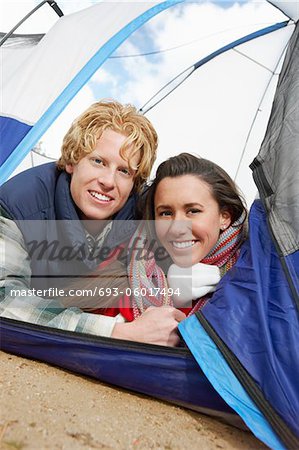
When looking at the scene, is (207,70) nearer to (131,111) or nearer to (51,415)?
(131,111)

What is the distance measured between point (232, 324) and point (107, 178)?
657mm

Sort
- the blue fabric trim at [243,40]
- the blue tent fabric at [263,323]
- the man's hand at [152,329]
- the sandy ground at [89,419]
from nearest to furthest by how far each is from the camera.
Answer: the sandy ground at [89,419] → the blue tent fabric at [263,323] → the man's hand at [152,329] → the blue fabric trim at [243,40]

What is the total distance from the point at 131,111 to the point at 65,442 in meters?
1.14

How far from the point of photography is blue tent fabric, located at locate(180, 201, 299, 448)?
42.0 inches

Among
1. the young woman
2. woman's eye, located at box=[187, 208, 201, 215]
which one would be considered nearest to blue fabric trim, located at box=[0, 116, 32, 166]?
the young woman

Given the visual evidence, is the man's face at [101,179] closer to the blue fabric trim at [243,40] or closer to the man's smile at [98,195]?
the man's smile at [98,195]

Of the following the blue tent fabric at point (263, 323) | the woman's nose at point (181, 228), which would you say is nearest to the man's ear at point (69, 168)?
the woman's nose at point (181, 228)

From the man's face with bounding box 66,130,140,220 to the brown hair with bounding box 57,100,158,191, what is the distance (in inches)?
0.9

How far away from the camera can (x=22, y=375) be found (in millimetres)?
1244

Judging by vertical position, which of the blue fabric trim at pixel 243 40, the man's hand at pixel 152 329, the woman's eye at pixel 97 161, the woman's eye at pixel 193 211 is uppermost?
the blue fabric trim at pixel 243 40

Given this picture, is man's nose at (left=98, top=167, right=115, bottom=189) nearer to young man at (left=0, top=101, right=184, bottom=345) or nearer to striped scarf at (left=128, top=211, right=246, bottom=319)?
young man at (left=0, top=101, right=184, bottom=345)

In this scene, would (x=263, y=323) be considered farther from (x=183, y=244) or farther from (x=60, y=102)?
(x=60, y=102)

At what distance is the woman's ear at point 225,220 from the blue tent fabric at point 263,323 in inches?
9.7

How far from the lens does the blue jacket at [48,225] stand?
4.90 ft
